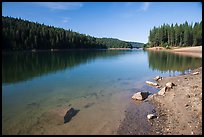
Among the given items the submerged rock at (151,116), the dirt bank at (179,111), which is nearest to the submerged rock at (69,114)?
the submerged rock at (151,116)

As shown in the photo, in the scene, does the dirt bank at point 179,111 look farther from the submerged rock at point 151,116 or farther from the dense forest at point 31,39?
the dense forest at point 31,39

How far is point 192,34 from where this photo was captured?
114312mm

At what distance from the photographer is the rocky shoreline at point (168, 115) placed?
436 inches

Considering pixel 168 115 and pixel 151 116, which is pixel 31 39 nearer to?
pixel 151 116

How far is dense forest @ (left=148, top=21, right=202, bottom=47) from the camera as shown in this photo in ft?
371

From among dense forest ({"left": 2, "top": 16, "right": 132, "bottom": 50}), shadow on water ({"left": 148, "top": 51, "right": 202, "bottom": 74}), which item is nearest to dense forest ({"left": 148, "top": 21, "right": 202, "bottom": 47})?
dense forest ({"left": 2, "top": 16, "right": 132, "bottom": 50})

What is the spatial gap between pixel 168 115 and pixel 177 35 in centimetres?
11712

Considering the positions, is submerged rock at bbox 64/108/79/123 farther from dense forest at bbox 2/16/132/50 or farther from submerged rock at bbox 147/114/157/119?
dense forest at bbox 2/16/132/50

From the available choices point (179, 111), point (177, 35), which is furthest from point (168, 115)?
point (177, 35)

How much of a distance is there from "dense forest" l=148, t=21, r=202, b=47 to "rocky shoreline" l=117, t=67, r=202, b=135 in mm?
105097

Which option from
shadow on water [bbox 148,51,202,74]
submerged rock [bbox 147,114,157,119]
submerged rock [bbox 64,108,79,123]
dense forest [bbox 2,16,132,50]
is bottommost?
submerged rock [bbox 64,108,79,123]

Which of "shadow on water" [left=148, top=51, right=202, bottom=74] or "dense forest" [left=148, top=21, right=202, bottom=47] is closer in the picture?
"shadow on water" [left=148, top=51, right=202, bottom=74]

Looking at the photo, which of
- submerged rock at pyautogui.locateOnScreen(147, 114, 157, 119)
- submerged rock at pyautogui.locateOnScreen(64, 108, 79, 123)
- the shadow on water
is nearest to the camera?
submerged rock at pyautogui.locateOnScreen(147, 114, 157, 119)

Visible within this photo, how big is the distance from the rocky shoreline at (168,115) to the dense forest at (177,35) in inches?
4138
